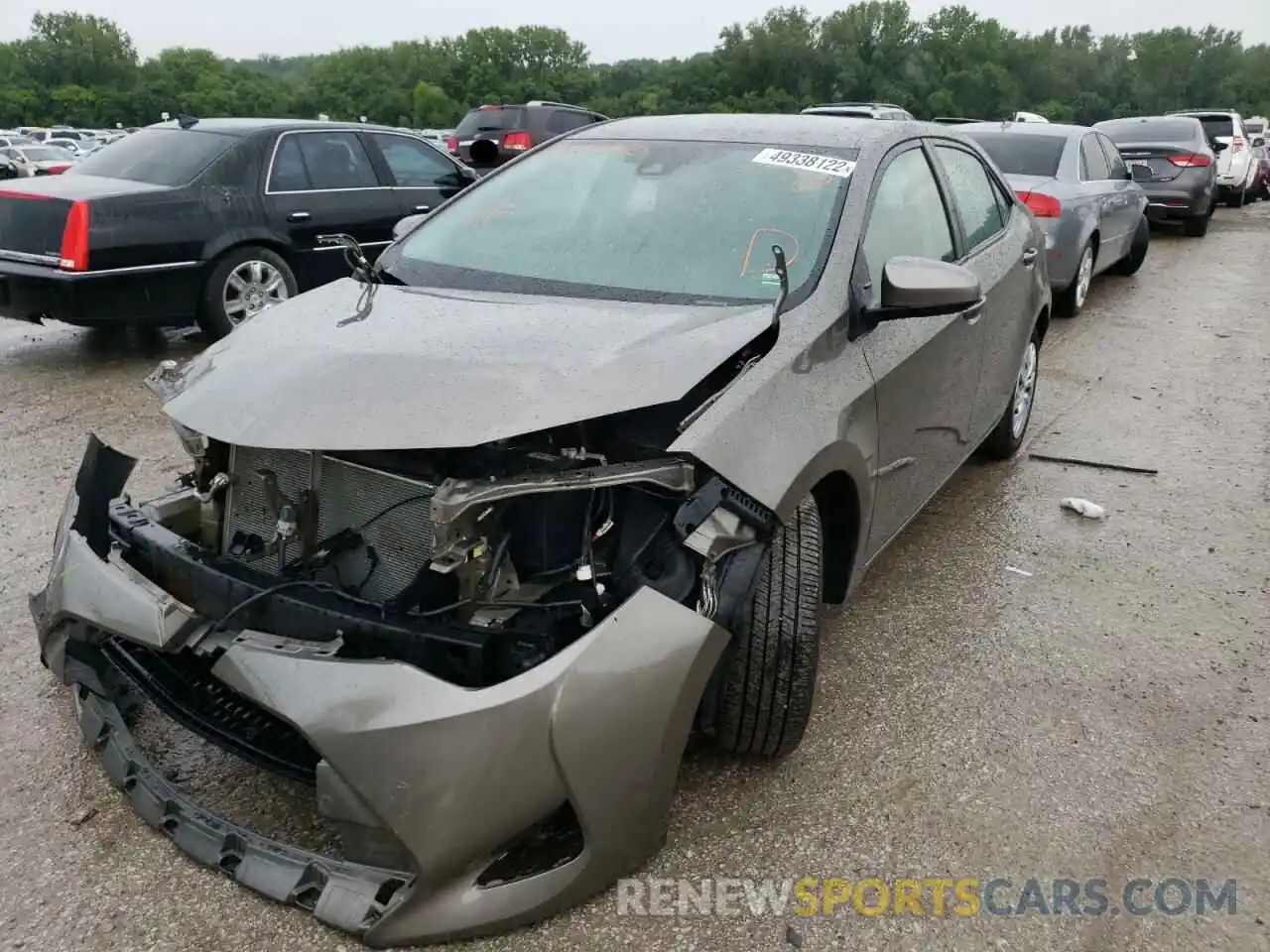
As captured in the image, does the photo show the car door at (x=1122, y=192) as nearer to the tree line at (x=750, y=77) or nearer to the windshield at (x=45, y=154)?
the windshield at (x=45, y=154)

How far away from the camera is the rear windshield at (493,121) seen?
15.1m

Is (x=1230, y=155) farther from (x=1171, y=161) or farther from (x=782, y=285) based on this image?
(x=782, y=285)

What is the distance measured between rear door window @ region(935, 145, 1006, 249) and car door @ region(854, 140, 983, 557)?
0.65 ft

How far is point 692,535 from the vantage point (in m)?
2.25

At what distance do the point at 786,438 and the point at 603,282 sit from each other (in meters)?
0.89

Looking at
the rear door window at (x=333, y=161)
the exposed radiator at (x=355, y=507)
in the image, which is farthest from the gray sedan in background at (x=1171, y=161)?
the exposed radiator at (x=355, y=507)

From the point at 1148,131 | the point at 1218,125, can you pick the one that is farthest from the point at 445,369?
the point at 1218,125

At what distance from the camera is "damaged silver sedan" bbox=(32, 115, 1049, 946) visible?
2.07 m

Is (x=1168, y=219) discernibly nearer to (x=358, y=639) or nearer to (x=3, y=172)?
(x=358, y=639)

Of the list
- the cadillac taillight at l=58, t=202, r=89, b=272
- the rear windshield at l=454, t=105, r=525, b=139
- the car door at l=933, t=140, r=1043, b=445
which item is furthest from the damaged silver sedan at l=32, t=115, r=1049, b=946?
the rear windshield at l=454, t=105, r=525, b=139

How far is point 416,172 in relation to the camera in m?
8.02

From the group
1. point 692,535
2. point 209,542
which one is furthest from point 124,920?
point 692,535

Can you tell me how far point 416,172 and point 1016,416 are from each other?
5028 mm

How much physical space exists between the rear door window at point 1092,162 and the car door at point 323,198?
5.65 metres
